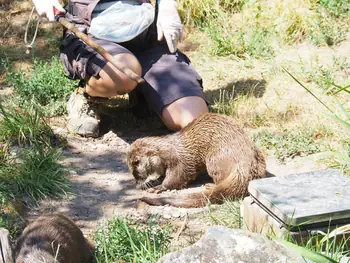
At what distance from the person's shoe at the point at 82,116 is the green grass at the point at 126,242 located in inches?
60.3

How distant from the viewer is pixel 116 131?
5.13m

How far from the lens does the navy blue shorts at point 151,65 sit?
4785 mm

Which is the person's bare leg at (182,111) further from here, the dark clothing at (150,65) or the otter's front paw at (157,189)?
the otter's front paw at (157,189)

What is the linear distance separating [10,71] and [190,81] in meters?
1.97

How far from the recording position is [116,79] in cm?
472

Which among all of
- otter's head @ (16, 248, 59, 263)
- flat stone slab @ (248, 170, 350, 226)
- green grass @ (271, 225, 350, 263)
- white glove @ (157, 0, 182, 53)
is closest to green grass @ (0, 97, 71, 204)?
otter's head @ (16, 248, 59, 263)

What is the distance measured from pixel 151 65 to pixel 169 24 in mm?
402

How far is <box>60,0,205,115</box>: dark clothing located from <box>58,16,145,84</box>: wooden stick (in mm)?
242

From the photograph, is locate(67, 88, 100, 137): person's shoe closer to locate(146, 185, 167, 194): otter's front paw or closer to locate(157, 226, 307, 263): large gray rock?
locate(146, 185, 167, 194): otter's front paw

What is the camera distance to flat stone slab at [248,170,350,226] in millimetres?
3152

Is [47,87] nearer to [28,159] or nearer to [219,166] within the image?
[28,159]

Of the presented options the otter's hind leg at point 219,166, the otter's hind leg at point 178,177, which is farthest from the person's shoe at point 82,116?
the otter's hind leg at point 219,166

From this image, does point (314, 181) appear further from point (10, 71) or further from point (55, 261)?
point (10, 71)

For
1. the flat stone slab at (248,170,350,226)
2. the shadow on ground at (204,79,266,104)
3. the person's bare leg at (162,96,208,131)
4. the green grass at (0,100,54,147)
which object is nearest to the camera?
the flat stone slab at (248,170,350,226)
